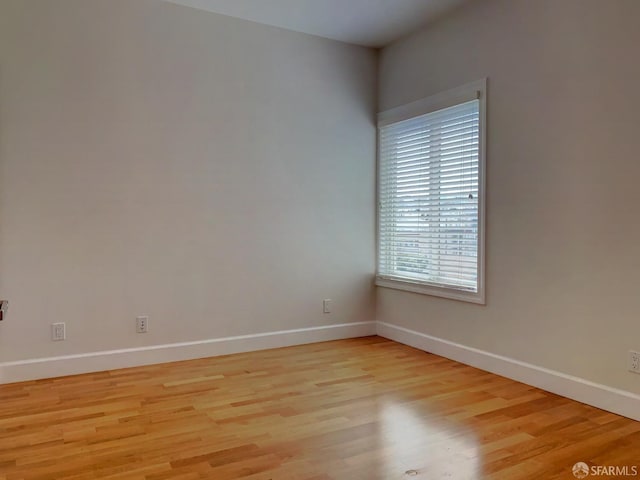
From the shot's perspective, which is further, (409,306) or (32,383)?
(409,306)

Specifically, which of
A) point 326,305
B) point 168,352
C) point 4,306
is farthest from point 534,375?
point 4,306

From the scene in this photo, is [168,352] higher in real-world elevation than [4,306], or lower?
lower

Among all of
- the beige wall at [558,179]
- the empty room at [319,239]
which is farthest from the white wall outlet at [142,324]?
the beige wall at [558,179]

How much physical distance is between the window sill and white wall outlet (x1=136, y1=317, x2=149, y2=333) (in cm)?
208

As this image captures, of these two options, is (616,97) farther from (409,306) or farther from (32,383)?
(32,383)

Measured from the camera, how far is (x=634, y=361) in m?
2.73

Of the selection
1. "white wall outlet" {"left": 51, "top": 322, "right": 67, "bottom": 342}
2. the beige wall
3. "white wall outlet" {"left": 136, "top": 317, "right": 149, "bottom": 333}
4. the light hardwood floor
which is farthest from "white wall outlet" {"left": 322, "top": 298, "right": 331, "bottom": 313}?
"white wall outlet" {"left": 51, "top": 322, "right": 67, "bottom": 342}

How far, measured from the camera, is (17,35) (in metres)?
3.30

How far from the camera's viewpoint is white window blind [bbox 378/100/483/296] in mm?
3758

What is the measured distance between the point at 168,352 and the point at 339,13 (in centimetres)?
292

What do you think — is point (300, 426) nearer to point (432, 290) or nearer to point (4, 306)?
point (432, 290)

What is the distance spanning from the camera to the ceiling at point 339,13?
3.74 m

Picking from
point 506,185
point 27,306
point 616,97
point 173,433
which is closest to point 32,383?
point 27,306

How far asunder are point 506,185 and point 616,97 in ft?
2.83
